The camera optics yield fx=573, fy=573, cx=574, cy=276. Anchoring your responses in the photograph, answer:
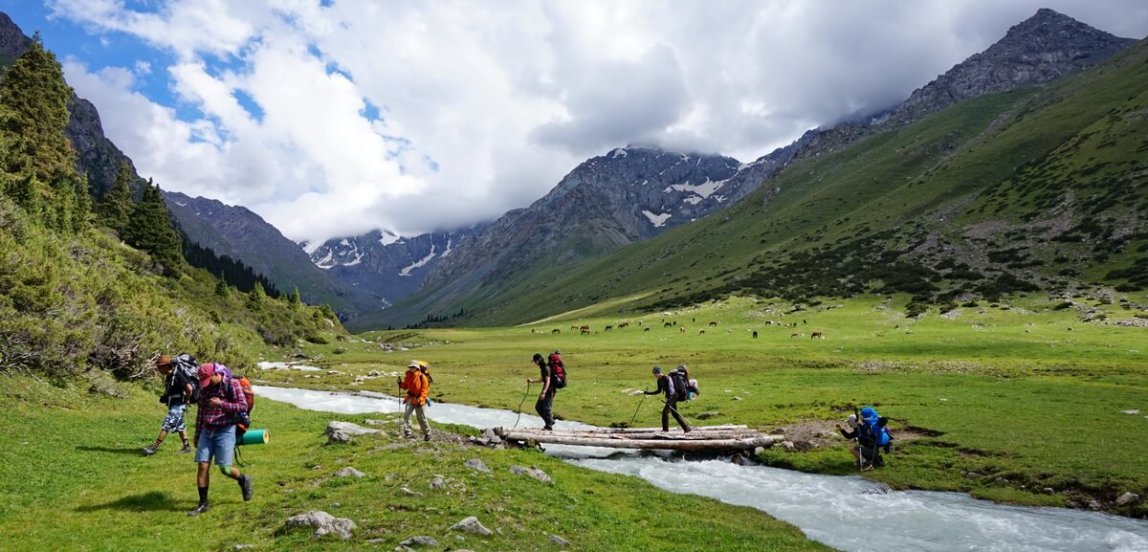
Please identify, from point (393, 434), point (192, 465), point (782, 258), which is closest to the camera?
point (192, 465)

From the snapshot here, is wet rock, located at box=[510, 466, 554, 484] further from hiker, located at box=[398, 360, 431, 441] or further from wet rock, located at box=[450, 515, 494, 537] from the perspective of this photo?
wet rock, located at box=[450, 515, 494, 537]

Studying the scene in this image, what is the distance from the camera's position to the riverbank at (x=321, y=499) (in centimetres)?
1380

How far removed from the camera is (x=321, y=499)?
16938 millimetres

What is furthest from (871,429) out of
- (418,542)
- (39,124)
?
(39,124)

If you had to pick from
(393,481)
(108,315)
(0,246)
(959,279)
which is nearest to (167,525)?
(393,481)

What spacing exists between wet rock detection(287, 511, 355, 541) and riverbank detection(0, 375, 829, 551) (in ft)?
0.69

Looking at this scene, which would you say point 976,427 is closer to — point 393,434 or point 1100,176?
point 393,434

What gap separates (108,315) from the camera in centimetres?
3475

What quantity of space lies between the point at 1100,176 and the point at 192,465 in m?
188

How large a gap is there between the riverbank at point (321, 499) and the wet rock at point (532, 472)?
30 cm

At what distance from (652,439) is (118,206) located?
120240 millimetres


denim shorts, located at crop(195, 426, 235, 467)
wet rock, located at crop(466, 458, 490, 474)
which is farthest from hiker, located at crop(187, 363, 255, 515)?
wet rock, located at crop(466, 458, 490, 474)

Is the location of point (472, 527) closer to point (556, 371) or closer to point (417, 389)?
point (417, 389)

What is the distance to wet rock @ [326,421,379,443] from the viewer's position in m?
26.0
